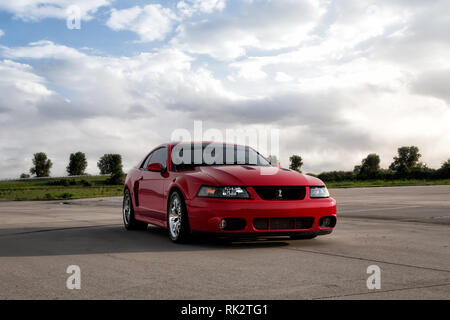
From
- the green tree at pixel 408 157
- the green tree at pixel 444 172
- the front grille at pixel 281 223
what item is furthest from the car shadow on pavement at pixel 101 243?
the green tree at pixel 408 157

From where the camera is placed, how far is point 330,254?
6.46 metres

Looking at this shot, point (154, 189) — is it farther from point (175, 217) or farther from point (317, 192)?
point (317, 192)

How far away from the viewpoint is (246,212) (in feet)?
22.5

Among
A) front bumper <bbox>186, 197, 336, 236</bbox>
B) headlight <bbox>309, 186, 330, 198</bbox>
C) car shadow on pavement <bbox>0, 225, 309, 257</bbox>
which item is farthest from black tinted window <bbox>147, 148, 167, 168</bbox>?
headlight <bbox>309, 186, 330, 198</bbox>

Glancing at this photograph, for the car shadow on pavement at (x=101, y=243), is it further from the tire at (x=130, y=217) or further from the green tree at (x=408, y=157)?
the green tree at (x=408, y=157)

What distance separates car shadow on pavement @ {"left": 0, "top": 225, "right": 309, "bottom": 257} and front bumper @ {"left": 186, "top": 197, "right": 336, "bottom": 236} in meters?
0.32

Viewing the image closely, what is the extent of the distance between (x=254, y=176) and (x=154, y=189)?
219 centimetres

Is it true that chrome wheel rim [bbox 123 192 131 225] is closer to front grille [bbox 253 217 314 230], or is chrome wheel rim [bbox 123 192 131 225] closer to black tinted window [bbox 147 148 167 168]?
black tinted window [bbox 147 148 167 168]

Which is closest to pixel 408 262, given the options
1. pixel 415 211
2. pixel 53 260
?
pixel 53 260

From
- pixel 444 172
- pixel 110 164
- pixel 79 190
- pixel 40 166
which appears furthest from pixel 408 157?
pixel 40 166

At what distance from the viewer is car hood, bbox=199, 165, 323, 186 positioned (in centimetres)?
703

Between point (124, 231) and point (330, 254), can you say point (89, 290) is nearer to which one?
point (330, 254)

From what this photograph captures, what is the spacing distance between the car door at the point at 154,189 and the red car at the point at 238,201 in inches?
2.0
